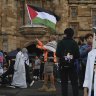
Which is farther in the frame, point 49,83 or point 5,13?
point 5,13

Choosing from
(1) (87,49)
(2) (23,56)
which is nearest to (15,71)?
(2) (23,56)

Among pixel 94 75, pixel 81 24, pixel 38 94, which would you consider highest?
pixel 81 24

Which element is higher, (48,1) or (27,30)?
(48,1)

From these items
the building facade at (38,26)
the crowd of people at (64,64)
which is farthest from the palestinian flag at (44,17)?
the building facade at (38,26)

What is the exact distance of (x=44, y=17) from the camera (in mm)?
19547

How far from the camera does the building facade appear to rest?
36.8m

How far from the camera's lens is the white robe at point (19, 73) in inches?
736

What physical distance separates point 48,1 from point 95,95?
31.7 metres

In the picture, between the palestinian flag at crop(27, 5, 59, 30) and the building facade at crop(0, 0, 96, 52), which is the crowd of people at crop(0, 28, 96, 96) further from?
the building facade at crop(0, 0, 96, 52)

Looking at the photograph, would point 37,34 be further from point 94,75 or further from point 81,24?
point 94,75

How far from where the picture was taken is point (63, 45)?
453 inches

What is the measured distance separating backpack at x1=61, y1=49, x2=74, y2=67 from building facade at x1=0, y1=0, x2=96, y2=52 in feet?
81.2

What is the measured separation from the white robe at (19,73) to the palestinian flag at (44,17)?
5.63 ft

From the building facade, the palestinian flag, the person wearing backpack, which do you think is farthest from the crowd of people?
the building facade
